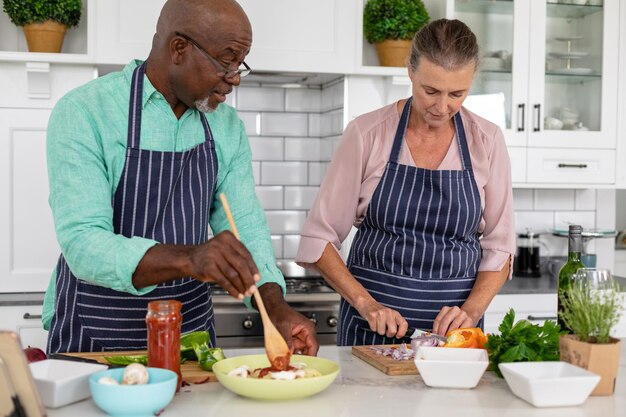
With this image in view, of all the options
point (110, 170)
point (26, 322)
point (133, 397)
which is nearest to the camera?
point (133, 397)

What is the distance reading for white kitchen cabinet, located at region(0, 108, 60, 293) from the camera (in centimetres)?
354

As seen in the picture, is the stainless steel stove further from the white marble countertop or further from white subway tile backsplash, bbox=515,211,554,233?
the white marble countertop

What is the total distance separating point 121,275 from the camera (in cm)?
186

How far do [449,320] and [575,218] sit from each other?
7.88 feet

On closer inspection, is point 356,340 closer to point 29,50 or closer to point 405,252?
point 405,252

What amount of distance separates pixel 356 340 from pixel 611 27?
232cm

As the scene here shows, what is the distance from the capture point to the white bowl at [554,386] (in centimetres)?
168

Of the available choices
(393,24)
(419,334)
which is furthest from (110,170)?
(393,24)

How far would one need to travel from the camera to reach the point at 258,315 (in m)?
3.56

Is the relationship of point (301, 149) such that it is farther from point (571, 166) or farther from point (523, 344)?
point (523, 344)

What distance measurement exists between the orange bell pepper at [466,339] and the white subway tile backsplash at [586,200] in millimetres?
2623

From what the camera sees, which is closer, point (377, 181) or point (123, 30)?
point (377, 181)

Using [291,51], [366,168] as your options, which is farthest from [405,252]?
[291,51]

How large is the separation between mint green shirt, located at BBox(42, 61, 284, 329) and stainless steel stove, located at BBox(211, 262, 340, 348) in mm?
1114
